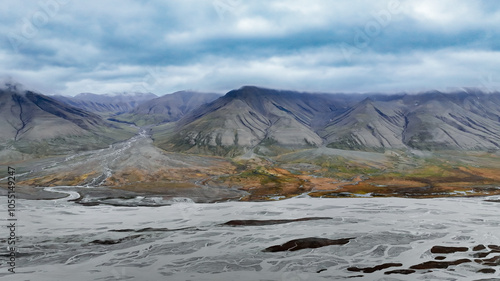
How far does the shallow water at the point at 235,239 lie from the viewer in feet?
127

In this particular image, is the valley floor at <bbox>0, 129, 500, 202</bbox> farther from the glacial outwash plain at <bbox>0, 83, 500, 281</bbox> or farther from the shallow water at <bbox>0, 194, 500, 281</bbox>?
the shallow water at <bbox>0, 194, 500, 281</bbox>

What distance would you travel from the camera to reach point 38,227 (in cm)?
5641

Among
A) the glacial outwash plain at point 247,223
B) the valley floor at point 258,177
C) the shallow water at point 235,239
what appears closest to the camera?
the shallow water at point 235,239

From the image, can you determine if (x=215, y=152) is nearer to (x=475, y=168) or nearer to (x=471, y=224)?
(x=475, y=168)

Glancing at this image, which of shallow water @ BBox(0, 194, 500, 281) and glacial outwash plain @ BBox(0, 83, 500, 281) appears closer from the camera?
shallow water @ BBox(0, 194, 500, 281)

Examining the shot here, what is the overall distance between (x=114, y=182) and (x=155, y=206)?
36034 mm

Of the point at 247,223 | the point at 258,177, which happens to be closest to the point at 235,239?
the point at 247,223

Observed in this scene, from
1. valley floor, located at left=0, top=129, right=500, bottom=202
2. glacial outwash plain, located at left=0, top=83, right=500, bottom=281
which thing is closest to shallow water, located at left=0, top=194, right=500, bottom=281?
glacial outwash plain, located at left=0, top=83, right=500, bottom=281

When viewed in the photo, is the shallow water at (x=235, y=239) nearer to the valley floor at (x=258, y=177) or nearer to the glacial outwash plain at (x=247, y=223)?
the glacial outwash plain at (x=247, y=223)

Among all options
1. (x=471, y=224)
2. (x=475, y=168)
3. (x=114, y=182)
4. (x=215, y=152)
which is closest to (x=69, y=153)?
(x=215, y=152)

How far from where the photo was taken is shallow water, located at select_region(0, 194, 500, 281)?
38781 millimetres

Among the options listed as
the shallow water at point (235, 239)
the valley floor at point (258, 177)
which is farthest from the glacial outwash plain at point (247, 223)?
the valley floor at point (258, 177)

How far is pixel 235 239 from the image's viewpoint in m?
51.0

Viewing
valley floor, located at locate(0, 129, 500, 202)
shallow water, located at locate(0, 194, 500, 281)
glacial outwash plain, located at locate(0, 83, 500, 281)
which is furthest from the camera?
valley floor, located at locate(0, 129, 500, 202)
